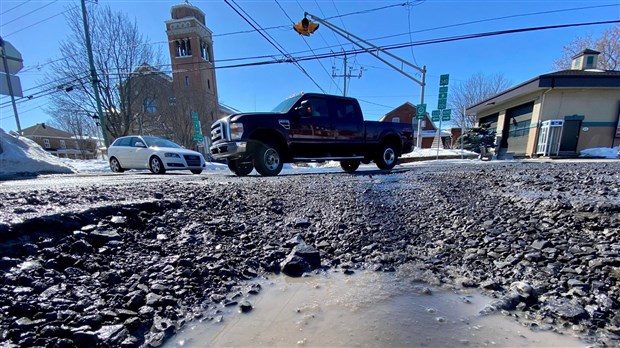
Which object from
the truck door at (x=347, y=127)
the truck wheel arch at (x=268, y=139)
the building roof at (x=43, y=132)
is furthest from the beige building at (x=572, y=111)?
the building roof at (x=43, y=132)

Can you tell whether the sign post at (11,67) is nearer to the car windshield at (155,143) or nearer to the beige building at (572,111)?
the car windshield at (155,143)

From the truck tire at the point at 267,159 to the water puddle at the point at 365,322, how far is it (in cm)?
451

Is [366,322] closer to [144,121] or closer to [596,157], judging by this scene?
[596,157]

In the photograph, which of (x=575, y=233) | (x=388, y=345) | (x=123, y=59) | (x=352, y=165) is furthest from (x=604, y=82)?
(x=123, y=59)

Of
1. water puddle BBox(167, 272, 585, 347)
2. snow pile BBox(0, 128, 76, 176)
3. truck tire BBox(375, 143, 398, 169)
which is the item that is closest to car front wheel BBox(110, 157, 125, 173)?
snow pile BBox(0, 128, 76, 176)

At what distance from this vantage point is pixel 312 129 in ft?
21.5

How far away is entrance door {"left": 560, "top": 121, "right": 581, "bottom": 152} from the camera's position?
15383mm

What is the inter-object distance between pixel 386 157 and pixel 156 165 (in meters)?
7.97

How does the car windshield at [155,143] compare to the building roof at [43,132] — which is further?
the building roof at [43,132]

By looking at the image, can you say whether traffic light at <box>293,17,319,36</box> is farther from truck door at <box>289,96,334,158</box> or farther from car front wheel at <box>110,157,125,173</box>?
car front wheel at <box>110,157,125,173</box>

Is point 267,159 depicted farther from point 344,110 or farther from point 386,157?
point 386,157

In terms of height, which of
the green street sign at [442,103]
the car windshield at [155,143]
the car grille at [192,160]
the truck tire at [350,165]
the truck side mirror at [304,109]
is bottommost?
the truck tire at [350,165]

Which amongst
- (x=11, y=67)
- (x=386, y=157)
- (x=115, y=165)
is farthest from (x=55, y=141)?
(x=386, y=157)

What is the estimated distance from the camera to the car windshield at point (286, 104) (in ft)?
21.4
